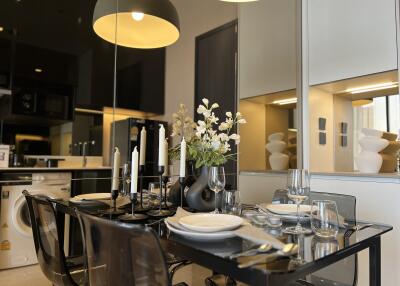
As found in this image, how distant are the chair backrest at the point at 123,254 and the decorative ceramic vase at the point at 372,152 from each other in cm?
206

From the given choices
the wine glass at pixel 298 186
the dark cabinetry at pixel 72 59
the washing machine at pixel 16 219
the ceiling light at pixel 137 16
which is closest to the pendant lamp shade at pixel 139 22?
the ceiling light at pixel 137 16

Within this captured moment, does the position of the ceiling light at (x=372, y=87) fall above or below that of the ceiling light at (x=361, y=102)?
above

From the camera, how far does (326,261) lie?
0.84 m

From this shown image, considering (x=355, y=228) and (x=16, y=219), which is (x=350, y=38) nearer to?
(x=355, y=228)

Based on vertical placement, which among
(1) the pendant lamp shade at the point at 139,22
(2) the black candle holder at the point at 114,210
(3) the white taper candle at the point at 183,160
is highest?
(1) the pendant lamp shade at the point at 139,22

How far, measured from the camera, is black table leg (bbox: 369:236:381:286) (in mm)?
1173

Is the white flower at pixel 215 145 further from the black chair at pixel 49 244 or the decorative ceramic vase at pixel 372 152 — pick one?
the decorative ceramic vase at pixel 372 152

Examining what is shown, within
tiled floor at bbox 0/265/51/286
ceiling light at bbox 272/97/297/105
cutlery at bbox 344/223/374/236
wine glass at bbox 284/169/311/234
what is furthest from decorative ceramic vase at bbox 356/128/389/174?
tiled floor at bbox 0/265/51/286

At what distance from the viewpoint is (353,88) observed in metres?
2.66

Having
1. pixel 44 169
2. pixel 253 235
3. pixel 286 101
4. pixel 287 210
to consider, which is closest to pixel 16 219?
pixel 44 169

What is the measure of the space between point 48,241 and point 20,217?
178 centimetres

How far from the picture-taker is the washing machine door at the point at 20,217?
110 inches

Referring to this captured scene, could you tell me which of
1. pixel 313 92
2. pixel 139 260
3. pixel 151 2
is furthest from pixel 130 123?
pixel 139 260

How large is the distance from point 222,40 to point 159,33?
54.5 inches
